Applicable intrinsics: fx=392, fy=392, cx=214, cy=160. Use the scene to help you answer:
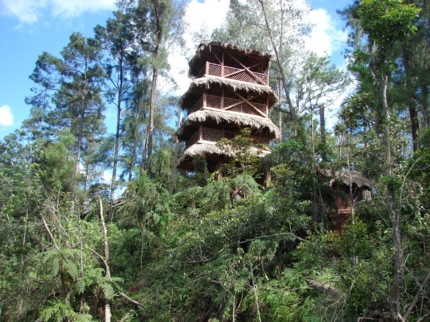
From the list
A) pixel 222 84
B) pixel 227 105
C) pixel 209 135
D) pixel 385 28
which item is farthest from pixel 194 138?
pixel 385 28

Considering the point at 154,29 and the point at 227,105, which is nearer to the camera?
the point at 227,105

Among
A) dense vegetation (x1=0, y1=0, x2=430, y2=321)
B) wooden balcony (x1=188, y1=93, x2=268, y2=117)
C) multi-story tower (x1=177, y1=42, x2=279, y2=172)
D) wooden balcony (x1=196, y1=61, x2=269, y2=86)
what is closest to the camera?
dense vegetation (x1=0, y1=0, x2=430, y2=321)

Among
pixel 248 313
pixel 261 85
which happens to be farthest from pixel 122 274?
pixel 261 85

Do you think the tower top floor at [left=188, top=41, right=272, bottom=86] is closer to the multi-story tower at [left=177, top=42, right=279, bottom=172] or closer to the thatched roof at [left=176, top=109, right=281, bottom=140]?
the multi-story tower at [left=177, top=42, right=279, bottom=172]

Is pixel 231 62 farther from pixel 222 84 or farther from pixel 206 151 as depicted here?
pixel 206 151

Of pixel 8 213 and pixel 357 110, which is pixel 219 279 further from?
pixel 8 213

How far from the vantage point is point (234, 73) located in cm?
1430

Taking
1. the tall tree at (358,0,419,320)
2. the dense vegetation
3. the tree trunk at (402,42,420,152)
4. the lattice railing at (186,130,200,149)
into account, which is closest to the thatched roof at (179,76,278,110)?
the lattice railing at (186,130,200,149)

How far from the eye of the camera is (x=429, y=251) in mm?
4879

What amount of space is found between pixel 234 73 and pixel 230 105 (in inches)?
48.2

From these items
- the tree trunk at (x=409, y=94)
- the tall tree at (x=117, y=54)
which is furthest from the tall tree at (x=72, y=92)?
the tree trunk at (x=409, y=94)

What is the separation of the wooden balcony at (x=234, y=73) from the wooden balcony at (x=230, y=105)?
32.3 inches

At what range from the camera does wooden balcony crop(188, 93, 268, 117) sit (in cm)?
1388

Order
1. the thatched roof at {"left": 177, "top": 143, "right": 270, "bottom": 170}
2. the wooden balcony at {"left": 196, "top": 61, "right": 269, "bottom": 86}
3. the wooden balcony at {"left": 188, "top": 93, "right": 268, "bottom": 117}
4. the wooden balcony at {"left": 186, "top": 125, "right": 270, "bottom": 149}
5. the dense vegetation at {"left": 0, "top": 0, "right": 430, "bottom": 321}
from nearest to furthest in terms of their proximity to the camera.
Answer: the dense vegetation at {"left": 0, "top": 0, "right": 430, "bottom": 321} → the thatched roof at {"left": 177, "top": 143, "right": 270, "bottom": 170} → the wooden balcony at {"left": 186, "top": 125, "right": 270, "bottom": 149} → the wooden balcony at {"left": 188, "top": 93, "right": 268, "bottom": 117} → the wooden balcony at {"left": 196, "top": 61, "right": 269, "bottom": 86}
